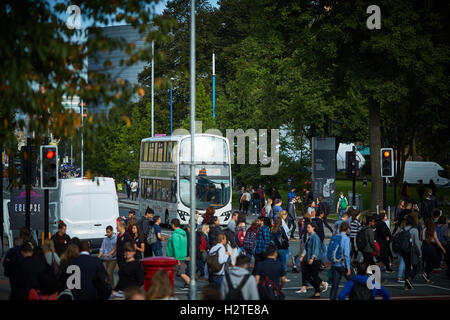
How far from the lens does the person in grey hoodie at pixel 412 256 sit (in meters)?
16.2

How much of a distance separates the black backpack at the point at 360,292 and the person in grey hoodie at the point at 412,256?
621 cm

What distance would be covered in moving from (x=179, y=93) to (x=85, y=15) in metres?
62.8

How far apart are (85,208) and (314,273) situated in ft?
31.5

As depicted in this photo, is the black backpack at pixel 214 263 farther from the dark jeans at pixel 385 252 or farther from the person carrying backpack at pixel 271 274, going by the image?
the dark jeans at pixel 385 252

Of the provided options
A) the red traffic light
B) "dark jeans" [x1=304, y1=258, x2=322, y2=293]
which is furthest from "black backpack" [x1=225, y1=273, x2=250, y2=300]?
the red traffic light

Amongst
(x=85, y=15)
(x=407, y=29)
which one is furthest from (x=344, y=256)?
(x=407, y=29)

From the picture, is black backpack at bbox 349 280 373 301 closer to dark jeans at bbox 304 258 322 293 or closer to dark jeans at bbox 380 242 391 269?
dark jeans at bbox 304 258 322 293

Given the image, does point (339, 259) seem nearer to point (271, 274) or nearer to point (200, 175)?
point (271, 274)

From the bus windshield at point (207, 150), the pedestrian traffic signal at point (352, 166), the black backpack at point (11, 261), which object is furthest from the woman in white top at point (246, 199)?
the black backpack at point (11, 261)

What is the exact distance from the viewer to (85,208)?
73.2 feet

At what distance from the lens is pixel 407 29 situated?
32.4 m

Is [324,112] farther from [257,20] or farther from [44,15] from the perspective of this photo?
[44,15]

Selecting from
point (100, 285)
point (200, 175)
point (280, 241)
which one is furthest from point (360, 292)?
point (200, 175)
